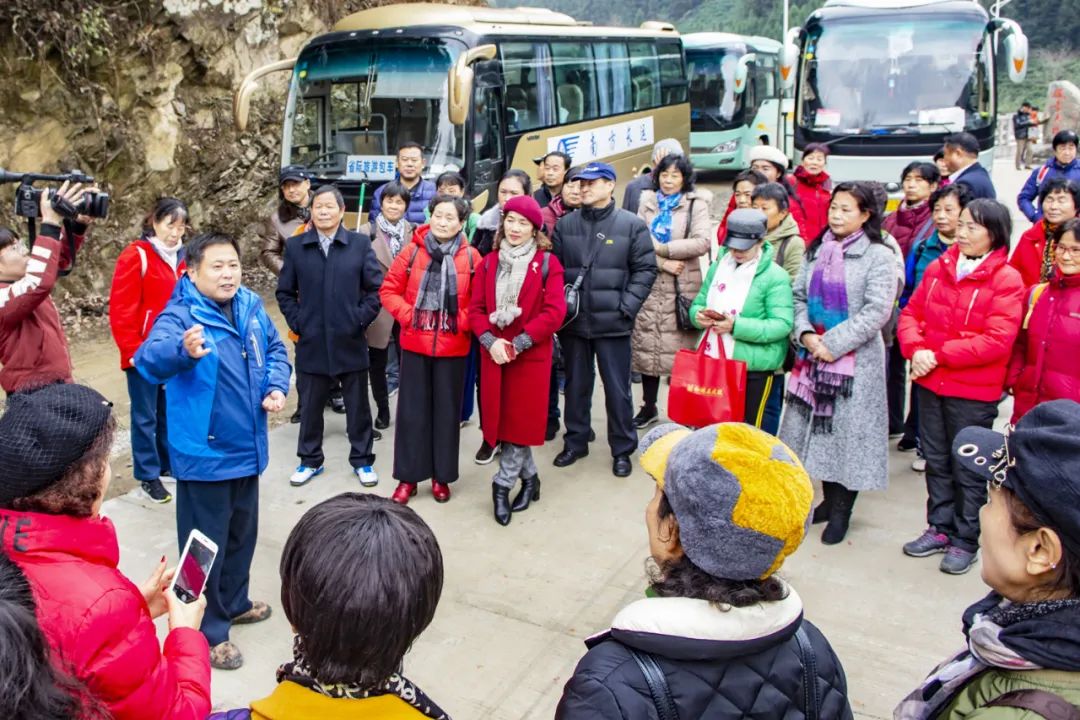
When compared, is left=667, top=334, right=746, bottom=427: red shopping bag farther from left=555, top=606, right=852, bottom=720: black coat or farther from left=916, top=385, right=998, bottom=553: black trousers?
left=555, top=606, right=852, bottom=720: black coat

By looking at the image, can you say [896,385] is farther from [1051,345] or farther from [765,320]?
[1051,345]

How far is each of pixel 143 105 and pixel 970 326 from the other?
936cm

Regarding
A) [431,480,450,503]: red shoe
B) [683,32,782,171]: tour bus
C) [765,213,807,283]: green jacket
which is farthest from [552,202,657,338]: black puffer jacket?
[683,32,782,171]: tour bus

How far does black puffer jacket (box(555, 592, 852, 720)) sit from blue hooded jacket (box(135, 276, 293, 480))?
7.79 ft

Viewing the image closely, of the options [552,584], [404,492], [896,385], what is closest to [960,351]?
[896,385]

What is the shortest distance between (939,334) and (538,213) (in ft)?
7.00

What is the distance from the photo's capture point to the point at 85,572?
2016mm

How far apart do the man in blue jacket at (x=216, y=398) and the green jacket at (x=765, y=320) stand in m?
2.43

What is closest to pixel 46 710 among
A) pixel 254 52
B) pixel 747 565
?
pixel 747 565

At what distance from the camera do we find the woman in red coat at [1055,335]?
403cm

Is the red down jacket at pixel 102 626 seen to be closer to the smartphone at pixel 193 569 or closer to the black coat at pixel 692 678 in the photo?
the smartphone at pixel 193 569

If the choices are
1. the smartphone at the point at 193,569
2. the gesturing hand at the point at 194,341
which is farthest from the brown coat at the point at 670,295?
the smartphone at the point at 193,569

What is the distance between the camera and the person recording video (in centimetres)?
434

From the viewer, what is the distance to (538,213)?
5.02 m
